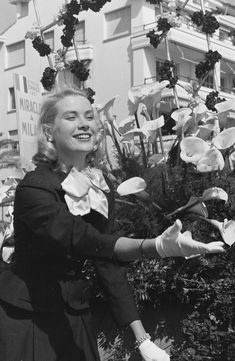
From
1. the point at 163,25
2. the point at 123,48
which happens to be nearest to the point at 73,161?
the point at 163,25

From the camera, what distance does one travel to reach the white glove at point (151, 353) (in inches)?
79.0

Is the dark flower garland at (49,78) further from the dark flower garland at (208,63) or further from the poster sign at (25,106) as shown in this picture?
the poster sign at (25,106)

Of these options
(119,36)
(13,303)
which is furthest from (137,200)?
(119,36)

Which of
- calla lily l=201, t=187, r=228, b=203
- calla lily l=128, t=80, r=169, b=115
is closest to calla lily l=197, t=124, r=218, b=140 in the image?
calla lily l=128, t=80, r=169, b=115

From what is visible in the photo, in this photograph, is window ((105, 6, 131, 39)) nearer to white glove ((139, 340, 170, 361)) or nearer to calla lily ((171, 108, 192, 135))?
calla lily ((171, 108, 192, 135))

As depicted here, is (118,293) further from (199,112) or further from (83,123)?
(199,112)

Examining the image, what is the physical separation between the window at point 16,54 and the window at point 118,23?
6.12 m

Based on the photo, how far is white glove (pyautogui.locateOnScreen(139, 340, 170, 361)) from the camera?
2.01 metres

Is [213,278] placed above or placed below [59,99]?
below

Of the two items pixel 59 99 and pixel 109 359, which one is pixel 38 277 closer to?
pixel 59 99

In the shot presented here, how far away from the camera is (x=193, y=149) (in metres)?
2.94

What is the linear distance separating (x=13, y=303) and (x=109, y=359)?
122 cm

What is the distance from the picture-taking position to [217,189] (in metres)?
2.84

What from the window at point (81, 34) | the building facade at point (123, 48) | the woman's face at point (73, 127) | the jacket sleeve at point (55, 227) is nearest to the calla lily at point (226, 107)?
the woman's face at point (73, 127)
